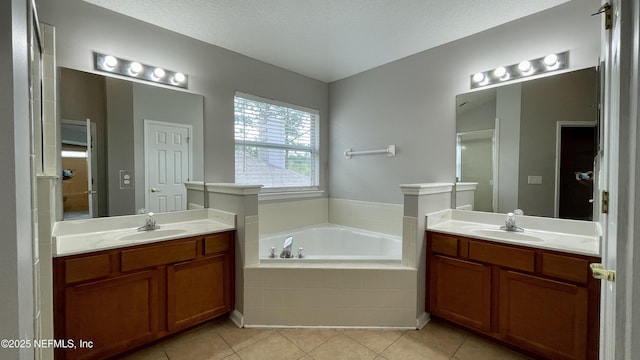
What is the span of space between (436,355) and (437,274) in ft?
1.89

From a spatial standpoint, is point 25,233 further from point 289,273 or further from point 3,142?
point 289,273

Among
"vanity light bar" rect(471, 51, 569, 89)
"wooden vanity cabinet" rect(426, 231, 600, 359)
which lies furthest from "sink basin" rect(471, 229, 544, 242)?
"vanity light bar" rect(471, 51, 569, 89)

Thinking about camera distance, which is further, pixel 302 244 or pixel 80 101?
pixel 302 244

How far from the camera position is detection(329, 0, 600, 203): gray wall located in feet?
6.66

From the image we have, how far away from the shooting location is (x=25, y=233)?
82cm

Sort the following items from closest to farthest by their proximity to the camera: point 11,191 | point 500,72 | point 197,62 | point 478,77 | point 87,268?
1. point 11,191
2. point 87,268
3. point 500,72
4. point 478,77
5. point 197,62

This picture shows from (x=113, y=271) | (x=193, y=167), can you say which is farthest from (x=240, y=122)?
(x=113, y=271)

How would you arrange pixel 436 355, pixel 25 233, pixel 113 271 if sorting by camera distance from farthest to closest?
1. pixel 436 355
2. pixel 113 271
3. pixel 25 233

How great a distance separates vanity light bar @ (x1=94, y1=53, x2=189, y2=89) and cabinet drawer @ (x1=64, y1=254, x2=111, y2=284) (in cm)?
147

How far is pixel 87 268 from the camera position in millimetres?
1566

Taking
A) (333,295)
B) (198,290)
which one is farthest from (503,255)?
(198,290)

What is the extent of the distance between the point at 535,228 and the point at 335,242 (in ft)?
6.57

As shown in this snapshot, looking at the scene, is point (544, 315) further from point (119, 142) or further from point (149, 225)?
point (119, 142)

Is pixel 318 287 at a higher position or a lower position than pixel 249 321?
higher
